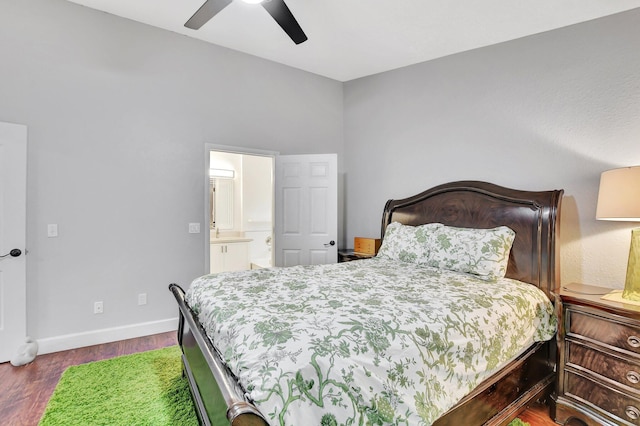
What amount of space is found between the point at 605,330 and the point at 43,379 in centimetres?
394

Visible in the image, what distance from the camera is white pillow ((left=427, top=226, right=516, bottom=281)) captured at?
8.06 feet

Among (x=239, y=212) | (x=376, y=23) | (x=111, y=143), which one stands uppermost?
(x=376, y=23)

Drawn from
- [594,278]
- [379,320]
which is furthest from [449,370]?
[594,278]

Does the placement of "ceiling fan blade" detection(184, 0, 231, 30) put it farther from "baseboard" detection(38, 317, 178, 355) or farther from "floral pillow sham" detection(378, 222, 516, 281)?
"baseboard" detection(38, 317, 178, 355)

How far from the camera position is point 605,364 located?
6.36 ft

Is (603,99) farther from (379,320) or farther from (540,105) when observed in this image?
(379,320)

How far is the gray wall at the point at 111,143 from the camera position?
2824mm

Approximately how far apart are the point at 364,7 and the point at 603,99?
2043 mm

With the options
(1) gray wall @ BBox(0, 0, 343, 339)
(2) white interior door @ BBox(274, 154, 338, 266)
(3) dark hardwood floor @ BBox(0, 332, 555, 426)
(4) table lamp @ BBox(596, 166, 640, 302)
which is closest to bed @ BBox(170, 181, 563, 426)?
(4) table lamp @ BBox(596, 166, 640, 302)

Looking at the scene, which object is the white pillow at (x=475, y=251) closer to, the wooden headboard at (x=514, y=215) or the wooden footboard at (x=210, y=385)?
the wooden headboard at (x=514, y=215)

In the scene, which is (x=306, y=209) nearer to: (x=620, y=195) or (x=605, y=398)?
(x=620, y=195)

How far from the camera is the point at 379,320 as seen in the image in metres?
1.43

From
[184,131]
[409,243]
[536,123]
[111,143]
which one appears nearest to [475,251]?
[409,243]

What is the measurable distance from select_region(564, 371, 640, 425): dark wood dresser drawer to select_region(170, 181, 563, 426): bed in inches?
6.4
